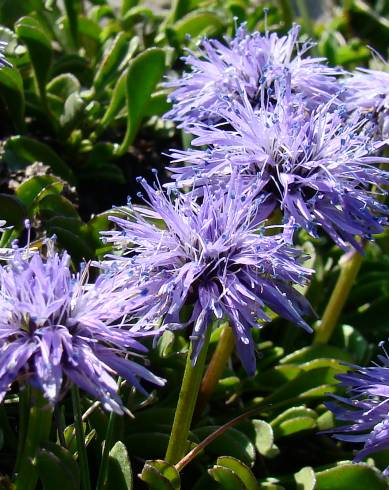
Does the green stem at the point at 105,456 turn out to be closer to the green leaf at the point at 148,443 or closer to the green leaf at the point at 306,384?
the green leaf at the point at 148,443

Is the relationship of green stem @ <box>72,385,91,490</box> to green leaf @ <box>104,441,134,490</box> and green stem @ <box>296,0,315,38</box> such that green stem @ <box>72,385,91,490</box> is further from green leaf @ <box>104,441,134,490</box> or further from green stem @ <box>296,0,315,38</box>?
green stem @ <box>296,0,315,38</box>

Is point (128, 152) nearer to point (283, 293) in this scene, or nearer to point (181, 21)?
point (181, 21)

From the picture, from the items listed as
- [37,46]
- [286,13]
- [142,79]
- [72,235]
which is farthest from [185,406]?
[286,13]

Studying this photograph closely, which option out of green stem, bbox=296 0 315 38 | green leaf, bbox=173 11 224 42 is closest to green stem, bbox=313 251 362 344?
green leaf, bbox=173 11 224 42

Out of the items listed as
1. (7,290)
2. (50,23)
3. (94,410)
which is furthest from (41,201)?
(50,23)

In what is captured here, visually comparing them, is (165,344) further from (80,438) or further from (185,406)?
(80,438)
